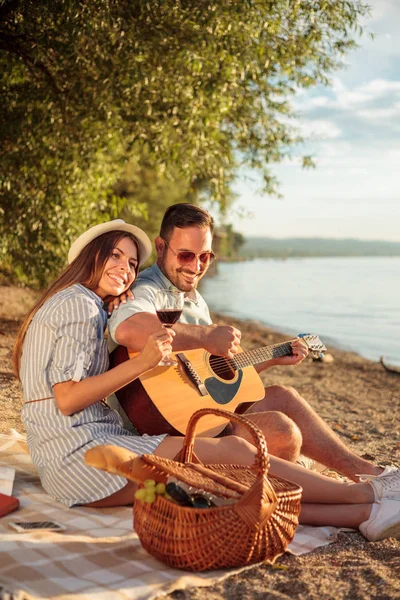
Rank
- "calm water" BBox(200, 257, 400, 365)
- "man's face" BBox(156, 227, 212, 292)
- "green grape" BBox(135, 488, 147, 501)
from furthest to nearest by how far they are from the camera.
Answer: "calm water" BBox(200, 257, 400, 365) < "man's face" BBox(156, 227, 212, 292) < "green grape" BBox(135, 488, 147, 501)

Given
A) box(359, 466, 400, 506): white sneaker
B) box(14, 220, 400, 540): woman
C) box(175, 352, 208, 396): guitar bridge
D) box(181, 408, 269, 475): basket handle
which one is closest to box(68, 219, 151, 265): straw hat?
box(14, 220, 400, 540): woman

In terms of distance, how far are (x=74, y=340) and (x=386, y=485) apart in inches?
74.7

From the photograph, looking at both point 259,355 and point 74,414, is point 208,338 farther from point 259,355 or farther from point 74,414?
point 74,414

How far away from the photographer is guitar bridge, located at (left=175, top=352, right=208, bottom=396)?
4285mm

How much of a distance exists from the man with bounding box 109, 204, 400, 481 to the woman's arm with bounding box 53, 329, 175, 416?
1.45 feet

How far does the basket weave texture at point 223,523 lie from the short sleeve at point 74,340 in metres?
0.66

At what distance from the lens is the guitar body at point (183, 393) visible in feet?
13.2

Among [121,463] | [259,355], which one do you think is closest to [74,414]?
[121,463]

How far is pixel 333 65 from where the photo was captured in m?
10.7

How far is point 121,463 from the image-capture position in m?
3.13

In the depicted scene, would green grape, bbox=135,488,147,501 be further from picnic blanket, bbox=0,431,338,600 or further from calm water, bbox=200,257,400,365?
calm water, bbox=200,257,400,365

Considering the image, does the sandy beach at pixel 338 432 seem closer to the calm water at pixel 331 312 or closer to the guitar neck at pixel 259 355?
the guitar neck at pixel 259 355

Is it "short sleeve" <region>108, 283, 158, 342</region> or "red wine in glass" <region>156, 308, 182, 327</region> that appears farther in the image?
"short sleeve" <region>108, 283, 158, 342</region>

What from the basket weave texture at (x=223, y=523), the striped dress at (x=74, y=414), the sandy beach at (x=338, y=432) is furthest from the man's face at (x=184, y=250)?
the sandy beach at (x=338, y=432)
